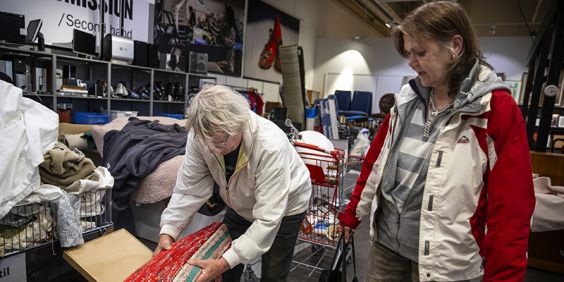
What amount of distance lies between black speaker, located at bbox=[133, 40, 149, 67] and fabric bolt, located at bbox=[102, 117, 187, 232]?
2539mm

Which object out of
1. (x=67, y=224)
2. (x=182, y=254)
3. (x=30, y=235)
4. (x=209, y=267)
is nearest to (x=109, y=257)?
(x=67, y=224)

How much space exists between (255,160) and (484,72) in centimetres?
76

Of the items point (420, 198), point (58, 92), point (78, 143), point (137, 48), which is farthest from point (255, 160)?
point (137, 48)

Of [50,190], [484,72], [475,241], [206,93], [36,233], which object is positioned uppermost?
[484,72]

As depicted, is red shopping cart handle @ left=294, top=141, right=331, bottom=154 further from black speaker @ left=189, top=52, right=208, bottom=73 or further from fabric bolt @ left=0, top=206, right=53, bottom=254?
black speaker @ left=189, top=52, right=208, bottom=73

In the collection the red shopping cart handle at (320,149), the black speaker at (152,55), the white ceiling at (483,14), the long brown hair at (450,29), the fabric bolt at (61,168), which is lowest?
the fabric bolt at (61,168)

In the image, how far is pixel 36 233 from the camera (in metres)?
1.55

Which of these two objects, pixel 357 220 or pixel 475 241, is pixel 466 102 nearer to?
pixel 475 241

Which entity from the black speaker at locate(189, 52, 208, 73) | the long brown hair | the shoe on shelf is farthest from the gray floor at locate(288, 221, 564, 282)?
the black speaker at locate(189, 52, 208, 73)

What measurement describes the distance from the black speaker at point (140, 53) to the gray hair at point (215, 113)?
4475 mm

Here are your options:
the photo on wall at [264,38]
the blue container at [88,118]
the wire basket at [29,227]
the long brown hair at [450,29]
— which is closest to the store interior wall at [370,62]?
the photo on wall at [264,38]

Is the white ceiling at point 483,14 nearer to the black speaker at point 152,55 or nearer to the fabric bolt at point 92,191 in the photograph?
the black speaker at point 152,55

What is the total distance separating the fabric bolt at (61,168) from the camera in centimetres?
167

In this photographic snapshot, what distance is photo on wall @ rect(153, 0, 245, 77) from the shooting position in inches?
239
